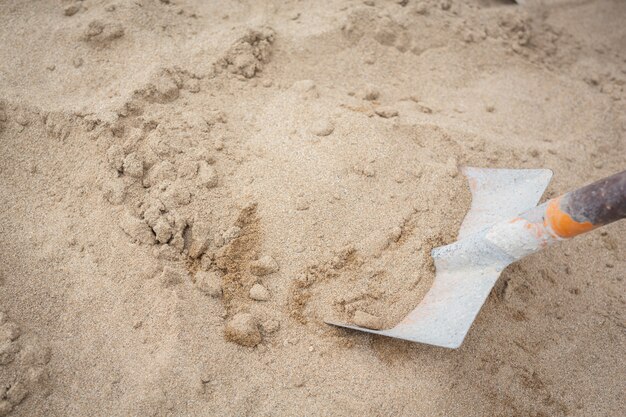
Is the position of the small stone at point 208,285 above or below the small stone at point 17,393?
above

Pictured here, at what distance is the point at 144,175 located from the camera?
188 centimetres

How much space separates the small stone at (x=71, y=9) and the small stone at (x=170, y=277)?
61.8 inches

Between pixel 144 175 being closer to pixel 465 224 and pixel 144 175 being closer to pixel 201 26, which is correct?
pixel 201 26

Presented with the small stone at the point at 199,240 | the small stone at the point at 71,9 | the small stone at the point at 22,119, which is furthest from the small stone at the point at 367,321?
the small stone at the point at 71,9

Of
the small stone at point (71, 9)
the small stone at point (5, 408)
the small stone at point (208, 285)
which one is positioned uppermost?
the small stone at point (71, 9)

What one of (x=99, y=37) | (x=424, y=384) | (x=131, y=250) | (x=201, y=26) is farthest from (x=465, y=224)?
(x=99, y=37)

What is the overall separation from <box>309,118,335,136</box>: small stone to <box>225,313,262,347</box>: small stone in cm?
87

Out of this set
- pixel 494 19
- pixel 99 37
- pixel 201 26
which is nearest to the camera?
pixel 99 37

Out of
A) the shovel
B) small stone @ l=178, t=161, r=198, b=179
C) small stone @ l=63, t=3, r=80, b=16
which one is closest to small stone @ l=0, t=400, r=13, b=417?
small stone @ l=178, t=161, r=198, b=179

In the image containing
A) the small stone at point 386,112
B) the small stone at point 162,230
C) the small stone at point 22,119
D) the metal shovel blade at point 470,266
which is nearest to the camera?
the metal shovel blade at point 470,266

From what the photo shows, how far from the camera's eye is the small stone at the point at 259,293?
1.70 m

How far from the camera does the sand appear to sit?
5.20 feet

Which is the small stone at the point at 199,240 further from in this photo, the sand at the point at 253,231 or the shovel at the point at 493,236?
the shovel at the point at 493,236

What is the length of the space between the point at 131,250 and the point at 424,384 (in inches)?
46.1
